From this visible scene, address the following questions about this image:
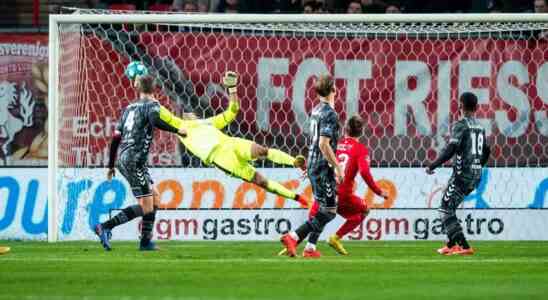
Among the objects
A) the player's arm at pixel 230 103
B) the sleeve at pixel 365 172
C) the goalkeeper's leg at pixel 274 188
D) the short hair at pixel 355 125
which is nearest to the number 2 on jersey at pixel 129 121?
the player's arm at pixel 230 103

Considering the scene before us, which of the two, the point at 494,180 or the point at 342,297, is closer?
the point at 342,297

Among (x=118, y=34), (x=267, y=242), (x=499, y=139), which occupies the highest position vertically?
(x=118, y=34)

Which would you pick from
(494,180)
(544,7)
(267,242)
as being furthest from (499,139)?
(267,242)

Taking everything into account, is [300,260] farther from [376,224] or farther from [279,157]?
[376,224]

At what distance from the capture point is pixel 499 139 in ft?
55.8

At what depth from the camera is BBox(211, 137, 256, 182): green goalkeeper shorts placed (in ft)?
49.4

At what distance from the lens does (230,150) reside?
15.3m

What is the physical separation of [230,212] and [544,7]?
4849mm

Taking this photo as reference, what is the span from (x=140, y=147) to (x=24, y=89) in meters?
4.04

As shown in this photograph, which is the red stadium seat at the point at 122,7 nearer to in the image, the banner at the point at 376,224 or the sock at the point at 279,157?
the banner at the point at 376,224

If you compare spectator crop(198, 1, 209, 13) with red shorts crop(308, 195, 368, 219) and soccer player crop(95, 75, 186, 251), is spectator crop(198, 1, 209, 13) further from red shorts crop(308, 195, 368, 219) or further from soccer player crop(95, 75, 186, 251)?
red shorts crop(308, 195, 368, 219)

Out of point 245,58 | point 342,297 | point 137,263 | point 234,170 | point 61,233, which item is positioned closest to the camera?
point 342,297

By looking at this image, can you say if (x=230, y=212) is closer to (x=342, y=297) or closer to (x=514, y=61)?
(x=514, y=61)

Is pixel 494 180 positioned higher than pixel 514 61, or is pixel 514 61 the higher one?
pixel 514 61
